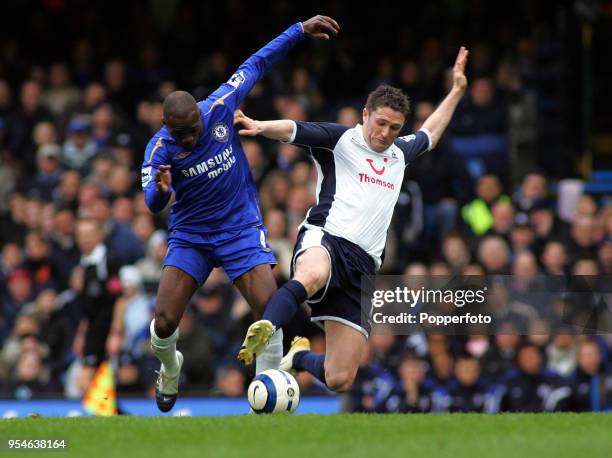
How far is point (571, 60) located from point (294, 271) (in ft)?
27.1

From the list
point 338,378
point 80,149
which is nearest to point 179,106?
point 338,378

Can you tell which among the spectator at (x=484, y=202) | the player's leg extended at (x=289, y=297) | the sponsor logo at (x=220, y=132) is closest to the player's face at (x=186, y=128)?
the sponsor logo at (x=220, y=132)

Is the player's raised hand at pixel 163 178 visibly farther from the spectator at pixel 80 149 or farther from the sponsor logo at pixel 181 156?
the spectator at pixel 80 149

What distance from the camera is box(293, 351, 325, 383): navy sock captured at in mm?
9859

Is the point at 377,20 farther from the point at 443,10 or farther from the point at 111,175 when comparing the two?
the point at 111,175

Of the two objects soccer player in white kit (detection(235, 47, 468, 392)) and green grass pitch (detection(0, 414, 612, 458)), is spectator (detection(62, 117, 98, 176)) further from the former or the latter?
green grass pitch (detection(0, 414, 612, 458))

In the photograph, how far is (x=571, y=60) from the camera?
1658 centimetres

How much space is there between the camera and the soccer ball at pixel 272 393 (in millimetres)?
9141

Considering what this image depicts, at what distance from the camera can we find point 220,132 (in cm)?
952

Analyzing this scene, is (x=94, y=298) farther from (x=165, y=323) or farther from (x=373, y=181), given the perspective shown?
(x=373, y=181)

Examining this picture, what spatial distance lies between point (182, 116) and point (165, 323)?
155 centimetres

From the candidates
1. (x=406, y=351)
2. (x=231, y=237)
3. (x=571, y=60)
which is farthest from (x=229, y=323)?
(x=571, y=60)

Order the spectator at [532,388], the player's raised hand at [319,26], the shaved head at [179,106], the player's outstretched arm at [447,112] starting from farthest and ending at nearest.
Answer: the spectator at [532,388] → the player's outstretched arm at [447,112] → the player's raised hand at [319,26] → the shaved head at [179,106]

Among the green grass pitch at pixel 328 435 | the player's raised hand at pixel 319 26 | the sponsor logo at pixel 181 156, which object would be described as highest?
the player's raised hand at pixel 319 26
